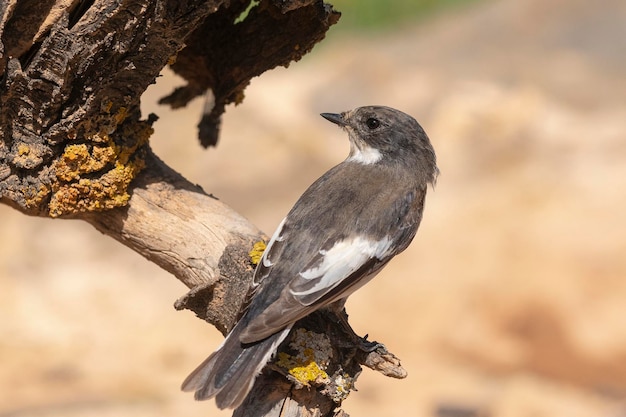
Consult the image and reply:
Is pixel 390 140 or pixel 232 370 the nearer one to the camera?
pixel 232 370

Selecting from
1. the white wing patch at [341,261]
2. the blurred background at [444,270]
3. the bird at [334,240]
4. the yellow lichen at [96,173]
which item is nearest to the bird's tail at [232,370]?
the bird at [334,240]

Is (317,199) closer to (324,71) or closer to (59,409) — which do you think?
(59,409)

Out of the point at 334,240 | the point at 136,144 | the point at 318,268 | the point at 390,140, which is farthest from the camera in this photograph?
the point at 390,140

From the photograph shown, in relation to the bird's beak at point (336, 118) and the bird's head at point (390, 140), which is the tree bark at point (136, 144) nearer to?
the bird's beak at point (336, 118)

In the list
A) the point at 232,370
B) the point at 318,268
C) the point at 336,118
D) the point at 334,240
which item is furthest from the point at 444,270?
the point at 232,370

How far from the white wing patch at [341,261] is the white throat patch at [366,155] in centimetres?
69

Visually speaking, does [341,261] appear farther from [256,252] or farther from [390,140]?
[390,140]

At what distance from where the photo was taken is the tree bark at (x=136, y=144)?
389cm

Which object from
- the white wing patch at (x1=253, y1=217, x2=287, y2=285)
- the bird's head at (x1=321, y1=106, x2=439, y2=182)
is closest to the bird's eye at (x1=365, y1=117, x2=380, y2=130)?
the bird's head at (x1=321, y1=106, x2=439, y2=182)

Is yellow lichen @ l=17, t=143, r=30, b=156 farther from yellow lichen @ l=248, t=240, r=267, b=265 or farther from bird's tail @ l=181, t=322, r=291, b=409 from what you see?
bird's tail @ l=181, t=322, r=291, b=409

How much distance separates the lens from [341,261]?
4.17m

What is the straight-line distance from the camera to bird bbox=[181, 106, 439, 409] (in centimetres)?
382

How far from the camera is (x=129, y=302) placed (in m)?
8.71

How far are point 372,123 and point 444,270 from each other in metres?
3.88
